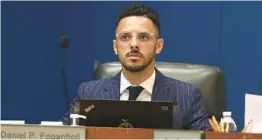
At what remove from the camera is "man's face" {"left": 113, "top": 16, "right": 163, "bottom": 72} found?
205cm

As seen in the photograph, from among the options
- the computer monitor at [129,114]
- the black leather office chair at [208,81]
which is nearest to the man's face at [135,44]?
the black leather office chair at [208,81]

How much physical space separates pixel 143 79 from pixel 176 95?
0.16 meters

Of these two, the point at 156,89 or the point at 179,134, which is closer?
the point at 179,134

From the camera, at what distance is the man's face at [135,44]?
6.73ft

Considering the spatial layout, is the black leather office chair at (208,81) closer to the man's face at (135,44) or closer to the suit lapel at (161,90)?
the suit lapel at (161,90)

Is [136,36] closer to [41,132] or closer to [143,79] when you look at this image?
[143,79]

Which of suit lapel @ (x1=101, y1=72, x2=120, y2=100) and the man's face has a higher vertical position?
the man's face

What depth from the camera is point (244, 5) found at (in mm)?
3289

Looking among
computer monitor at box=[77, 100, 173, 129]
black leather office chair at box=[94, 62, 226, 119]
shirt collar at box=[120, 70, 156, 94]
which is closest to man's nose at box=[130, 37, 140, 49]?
shirt collar at box=[120, 70, 156, 94]

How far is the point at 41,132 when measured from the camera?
118cm

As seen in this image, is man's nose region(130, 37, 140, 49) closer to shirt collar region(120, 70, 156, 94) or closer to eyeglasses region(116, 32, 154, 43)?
eyeglasses region(116, 32, 154, 43)

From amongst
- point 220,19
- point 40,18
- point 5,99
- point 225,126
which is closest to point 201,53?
point 220,19

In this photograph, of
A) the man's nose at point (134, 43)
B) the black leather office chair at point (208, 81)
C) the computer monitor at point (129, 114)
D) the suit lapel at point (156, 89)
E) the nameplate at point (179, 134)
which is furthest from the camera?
the black leather office chair at point (208, 81)

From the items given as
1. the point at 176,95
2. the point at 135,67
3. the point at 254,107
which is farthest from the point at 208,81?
the point at 254,107
